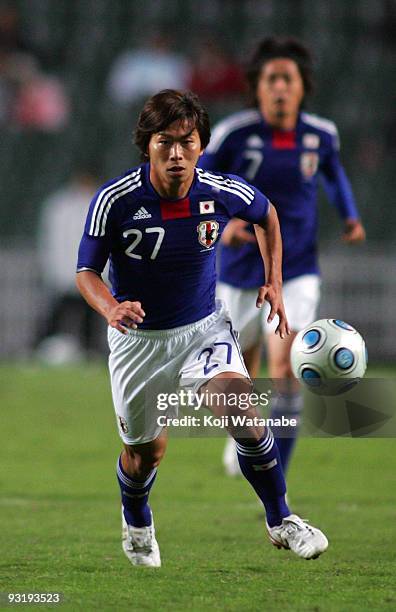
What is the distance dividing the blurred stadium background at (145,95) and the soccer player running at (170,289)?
10216mm

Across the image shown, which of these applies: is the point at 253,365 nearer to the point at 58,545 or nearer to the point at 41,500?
the point at 41,500

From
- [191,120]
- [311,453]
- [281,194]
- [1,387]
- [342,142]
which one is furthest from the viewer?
[342,142]

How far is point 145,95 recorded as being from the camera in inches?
695

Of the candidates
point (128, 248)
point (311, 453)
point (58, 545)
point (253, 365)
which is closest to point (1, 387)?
point (311, 453)

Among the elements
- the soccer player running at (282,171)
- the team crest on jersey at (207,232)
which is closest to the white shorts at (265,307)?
the soccer player running at (282,171)

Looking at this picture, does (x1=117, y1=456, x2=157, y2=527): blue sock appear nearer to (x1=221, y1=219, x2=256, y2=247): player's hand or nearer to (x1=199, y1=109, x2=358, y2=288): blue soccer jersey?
(x1=221, y1=219, x2=256, y2=247): player's hand

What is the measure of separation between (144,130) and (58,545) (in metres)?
2.06

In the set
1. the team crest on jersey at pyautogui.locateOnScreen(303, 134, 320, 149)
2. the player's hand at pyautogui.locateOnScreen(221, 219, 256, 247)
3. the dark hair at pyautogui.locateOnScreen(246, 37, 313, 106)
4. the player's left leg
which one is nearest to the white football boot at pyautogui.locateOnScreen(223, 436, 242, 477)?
the player's hand at pyautogui.locateOnScreen(221, 219, 256, 247)

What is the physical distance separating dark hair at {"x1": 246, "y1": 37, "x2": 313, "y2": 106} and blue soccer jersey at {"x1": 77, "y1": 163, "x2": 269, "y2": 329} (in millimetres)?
2606

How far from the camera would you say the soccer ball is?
5.57 m

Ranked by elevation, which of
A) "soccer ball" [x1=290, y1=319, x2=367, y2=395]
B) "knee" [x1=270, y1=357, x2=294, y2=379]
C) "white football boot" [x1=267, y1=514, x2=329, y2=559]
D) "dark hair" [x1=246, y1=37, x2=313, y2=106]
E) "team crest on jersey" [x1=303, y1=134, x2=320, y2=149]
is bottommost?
"white football boot" [x1=267, y1=514, x2=329, y2=559]

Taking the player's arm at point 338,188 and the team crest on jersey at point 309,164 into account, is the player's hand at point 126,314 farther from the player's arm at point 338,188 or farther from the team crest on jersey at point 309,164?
the player's arm at point 338,188

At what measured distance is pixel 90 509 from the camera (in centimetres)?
748

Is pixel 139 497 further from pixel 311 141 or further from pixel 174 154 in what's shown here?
pixel 311 141
